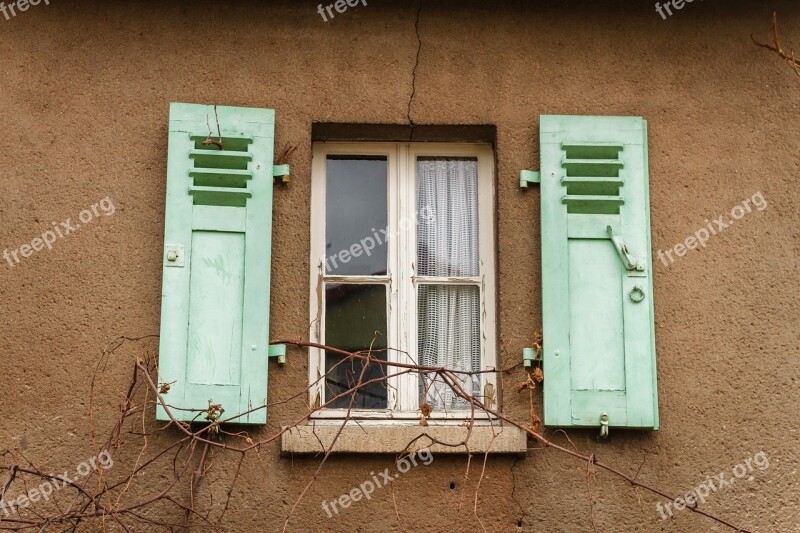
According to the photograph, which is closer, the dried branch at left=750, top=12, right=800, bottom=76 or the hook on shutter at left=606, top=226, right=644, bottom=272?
the hook on shutter at left=606, top=226, right=644, bottom=272

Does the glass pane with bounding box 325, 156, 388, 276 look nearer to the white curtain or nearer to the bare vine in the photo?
the white curtain

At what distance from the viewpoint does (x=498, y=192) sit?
5852 mm

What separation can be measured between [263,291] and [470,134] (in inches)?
54.3

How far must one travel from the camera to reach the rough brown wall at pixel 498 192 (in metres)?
5.47

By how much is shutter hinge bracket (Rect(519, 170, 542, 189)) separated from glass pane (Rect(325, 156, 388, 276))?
731 mm

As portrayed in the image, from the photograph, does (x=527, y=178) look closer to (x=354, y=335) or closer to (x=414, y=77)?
(x=414, y=77)

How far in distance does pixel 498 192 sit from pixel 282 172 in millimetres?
1079

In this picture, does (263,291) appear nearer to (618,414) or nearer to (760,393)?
(618,414)

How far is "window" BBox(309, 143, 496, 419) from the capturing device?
228 inches

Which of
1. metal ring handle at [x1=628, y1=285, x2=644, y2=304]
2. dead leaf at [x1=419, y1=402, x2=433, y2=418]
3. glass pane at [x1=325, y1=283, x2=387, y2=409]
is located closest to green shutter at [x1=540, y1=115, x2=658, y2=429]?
metal ring handle at [x1=628, y1=285, x2=644, y2=304]

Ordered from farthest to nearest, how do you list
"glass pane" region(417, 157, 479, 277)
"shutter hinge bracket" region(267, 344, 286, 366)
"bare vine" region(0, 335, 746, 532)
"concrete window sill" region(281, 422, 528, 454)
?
"glass pane" region(417, 157, 479, 277) < "shutter hinge bracket" region(267, 344, 286, 366) < "concrete window sill" region(281, 422, 528, 454) < "bare vine" region(0, 335, 746, 532)

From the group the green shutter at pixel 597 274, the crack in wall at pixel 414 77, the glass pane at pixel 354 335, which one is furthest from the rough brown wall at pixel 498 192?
the glass pane at pixel 354 335

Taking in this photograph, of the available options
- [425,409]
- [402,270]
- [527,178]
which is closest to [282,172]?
[402,270]

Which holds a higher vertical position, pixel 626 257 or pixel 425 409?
pixel 626 257
